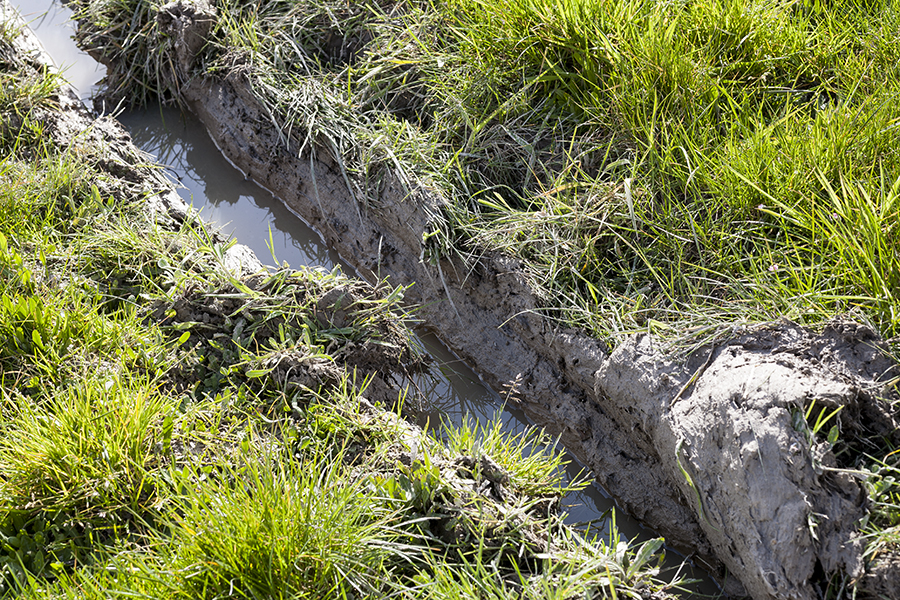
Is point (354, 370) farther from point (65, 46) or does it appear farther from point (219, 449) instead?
point (65, 46)

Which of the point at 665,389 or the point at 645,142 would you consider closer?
the point at 665,389

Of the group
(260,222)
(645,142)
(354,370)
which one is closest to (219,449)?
(354,370)

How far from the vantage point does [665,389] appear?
2.16 metres

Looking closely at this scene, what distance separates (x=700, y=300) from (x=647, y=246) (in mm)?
308

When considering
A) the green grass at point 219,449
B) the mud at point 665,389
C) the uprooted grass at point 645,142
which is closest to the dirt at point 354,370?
the green grass at point 219,449

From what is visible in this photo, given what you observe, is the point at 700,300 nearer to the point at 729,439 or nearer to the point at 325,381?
the point at 729,439

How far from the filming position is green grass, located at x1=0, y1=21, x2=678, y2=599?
1.73 meters

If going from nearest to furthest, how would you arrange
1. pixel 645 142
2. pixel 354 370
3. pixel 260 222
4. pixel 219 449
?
1. pixel 219 449
2. pixel 354 370
3. pixel 645 142
4. pixel 260 222

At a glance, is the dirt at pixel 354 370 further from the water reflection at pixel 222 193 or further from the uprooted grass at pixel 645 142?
the uprooted grass at pixel 645 142

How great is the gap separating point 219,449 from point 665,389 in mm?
1534

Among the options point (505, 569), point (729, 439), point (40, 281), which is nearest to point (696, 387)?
point (729, 439)

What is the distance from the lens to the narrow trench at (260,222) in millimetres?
2461

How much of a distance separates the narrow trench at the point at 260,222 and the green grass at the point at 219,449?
0.23m

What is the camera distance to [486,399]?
279 centimetres
